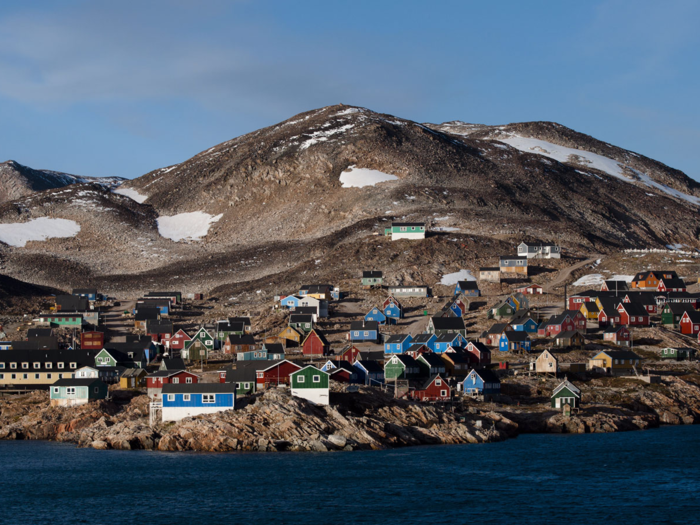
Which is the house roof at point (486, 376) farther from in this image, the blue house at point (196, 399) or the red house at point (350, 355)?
the blue house at point (196, 399)

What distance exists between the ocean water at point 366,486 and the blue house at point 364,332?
3718 cm

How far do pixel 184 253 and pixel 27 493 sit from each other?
137m

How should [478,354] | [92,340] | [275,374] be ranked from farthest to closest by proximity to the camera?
[92,340] → [478,354] → [275,374]

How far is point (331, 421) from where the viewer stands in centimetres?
5859

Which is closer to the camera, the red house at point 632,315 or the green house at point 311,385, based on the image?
the green house at point 311,385

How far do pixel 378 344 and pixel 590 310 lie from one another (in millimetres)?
26171

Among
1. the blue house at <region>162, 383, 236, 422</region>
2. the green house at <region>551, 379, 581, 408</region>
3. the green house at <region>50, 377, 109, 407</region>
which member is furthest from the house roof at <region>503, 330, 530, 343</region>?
the green house at <region>50, 377, 109, 407</region>

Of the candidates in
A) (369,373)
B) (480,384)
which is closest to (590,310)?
(480,384)

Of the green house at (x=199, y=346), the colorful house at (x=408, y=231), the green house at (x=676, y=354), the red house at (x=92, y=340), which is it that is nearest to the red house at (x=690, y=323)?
the green house at (x=676, y=354)

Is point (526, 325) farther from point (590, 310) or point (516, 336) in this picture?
point (590, 310)

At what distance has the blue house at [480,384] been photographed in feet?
232

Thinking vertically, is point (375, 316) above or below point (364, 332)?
above

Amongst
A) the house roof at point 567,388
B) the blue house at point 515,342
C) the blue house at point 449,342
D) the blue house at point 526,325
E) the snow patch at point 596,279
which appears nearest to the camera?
the house roof at point 567,388

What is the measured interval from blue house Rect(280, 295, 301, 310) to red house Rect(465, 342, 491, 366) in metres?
35.8
